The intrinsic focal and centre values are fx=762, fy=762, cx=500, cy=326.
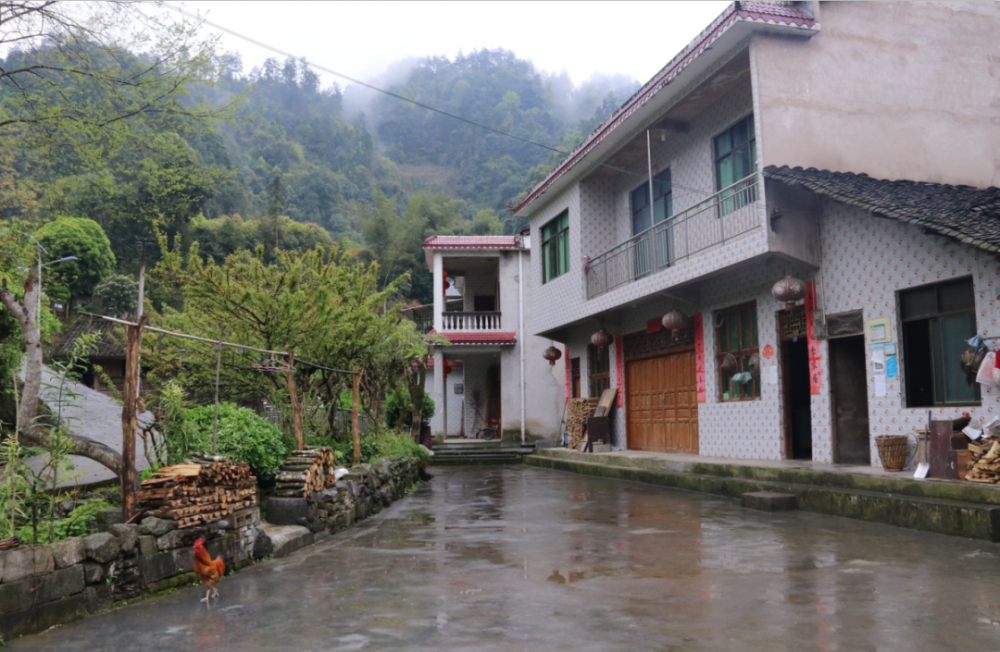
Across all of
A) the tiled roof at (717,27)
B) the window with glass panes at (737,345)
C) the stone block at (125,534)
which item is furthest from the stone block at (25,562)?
the window with glass panes at (737,345)

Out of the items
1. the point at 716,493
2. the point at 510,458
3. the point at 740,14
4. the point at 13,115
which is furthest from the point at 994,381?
the point at 510,458

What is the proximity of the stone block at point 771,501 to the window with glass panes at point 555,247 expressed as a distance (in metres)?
10.6

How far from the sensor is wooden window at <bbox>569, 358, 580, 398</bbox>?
2156 centimetres

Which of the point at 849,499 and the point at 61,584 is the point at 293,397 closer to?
the point at 61,584

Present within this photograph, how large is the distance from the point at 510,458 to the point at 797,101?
1338 centimetres

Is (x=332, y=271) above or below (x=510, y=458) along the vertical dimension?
above

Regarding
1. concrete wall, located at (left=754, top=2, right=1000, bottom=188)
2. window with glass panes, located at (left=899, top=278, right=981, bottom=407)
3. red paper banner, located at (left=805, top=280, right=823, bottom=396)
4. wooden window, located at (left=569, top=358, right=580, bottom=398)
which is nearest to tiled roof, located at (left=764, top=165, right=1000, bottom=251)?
concrete wall, located at (left=754, top=2, right=1000, bottom=188)

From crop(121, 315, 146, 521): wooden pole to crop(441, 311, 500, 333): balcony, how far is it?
64.4ft

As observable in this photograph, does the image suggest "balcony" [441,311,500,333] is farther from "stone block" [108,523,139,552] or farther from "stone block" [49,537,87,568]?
"stone block" [49,537,87,568]

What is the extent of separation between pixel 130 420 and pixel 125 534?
2.86ft

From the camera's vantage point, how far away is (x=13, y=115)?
852cm

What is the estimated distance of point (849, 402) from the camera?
38.0 ft

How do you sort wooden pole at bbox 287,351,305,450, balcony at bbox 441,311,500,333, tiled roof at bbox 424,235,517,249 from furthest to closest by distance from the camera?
balcony at bbox 441,311,500,333
tiled roof at bbox 424,235,517,249
wooden pole at bbox 287,351,305,450

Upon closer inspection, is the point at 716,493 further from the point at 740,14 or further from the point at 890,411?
the point at 740,14
